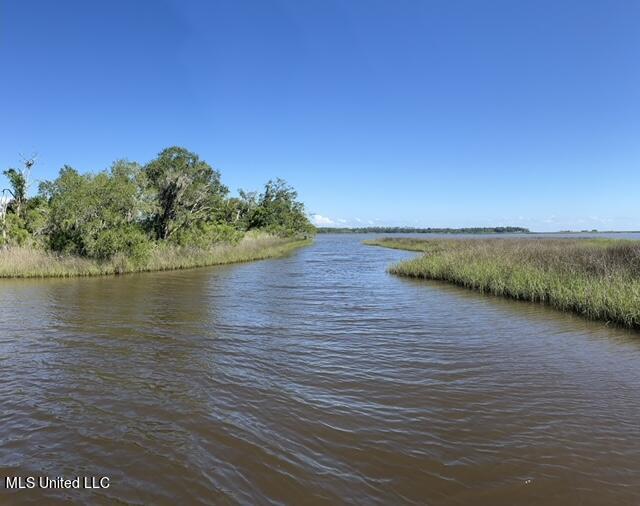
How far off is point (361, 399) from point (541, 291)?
475 inches

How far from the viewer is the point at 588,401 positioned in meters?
6.24

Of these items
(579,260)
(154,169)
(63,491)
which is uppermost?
(154,169)

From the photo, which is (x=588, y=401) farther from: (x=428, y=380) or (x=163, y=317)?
(x=163, y=317)

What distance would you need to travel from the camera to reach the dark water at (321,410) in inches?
163

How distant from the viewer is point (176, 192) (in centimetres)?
3181

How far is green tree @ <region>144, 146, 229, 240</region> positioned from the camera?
3156 cm

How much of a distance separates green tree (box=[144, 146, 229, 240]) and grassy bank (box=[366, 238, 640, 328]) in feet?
56.6

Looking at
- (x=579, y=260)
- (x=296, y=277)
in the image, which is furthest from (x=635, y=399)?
(x=296, y=277)

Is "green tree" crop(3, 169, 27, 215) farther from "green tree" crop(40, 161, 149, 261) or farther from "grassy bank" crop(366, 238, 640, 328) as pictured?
"grassy bank" crop(366, 238, 640, 328)

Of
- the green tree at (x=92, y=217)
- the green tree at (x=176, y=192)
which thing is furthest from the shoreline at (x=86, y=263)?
the green tree at (x=176, y=192)

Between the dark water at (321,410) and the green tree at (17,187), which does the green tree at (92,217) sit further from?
the dark water at (321,410)

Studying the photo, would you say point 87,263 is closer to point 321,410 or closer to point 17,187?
point 17,187

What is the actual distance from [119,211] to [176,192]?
6.16 meters

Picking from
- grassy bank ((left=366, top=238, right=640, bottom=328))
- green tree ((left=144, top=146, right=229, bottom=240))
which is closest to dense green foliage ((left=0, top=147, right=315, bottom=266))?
green tree ((left=144, top=146, right=229, bottom=240))
